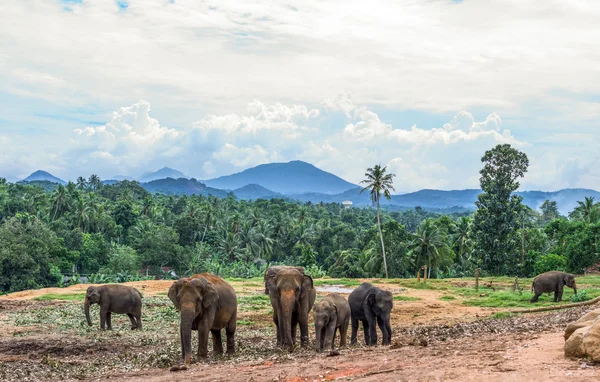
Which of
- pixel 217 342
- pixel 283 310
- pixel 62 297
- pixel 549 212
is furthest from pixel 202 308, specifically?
pixel 549 212

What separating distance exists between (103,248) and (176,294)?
188 ft

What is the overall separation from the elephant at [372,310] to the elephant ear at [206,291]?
5130 millimetres

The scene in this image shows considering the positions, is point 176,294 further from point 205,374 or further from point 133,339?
point 133,339

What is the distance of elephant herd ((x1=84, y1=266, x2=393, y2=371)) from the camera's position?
14094 mm

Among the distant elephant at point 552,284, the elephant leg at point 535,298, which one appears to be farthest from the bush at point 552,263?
the elephant leg at point 535,298

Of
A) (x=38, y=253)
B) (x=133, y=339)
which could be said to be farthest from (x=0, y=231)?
(x=133, y=339)

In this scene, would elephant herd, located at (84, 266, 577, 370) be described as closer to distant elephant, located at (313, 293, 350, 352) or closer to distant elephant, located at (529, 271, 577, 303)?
distant elephant, located at (313, 293, 350, 352)

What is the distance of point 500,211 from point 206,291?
43.7 meters

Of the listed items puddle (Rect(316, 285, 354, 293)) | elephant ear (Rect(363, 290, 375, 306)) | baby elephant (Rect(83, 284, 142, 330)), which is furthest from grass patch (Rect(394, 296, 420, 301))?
elephant ear (Rect(363, 290, 375, 306))

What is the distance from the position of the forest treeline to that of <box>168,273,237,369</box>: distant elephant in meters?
39.8

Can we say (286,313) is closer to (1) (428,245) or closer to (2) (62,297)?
(2) (62,297)

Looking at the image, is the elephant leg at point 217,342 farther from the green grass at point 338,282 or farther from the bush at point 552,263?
the bush at point 552,263

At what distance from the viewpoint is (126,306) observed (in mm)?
22547

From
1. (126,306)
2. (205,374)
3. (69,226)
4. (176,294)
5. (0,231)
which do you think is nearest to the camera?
(205,374)
